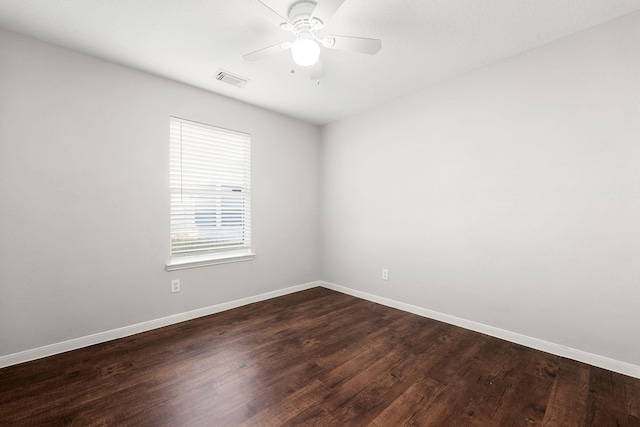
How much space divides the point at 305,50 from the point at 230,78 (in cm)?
130

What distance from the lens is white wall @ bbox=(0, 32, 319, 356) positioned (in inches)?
80.4

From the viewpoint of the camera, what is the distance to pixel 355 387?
69.5 inches

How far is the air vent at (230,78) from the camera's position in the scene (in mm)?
2645

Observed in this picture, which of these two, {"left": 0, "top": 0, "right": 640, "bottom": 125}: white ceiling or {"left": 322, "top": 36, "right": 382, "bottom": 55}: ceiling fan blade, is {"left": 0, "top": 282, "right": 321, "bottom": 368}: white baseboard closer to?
{"left": 0, "top": 0, "right": 640, "bottom": 125}: white ceiling

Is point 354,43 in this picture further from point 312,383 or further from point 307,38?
point 312,383

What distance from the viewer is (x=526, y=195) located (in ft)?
7.62

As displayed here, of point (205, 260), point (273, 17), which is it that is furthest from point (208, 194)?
point (273, 17)

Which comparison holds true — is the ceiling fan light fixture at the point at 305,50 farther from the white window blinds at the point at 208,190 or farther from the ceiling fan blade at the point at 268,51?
the white window blinds at the point at 208,190

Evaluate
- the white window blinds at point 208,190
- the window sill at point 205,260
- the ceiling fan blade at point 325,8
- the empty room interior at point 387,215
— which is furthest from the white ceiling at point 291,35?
the window sill at point 205,260

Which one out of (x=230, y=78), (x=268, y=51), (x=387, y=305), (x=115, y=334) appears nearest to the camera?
(x=268, y=51)

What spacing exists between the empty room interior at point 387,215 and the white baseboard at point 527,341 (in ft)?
0.05

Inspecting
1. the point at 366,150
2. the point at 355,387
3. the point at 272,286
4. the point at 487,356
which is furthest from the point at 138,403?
the point at 366,150

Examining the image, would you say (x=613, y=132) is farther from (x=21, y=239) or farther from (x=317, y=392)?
(x=21, y=239)

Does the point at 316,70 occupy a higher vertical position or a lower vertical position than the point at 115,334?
higher
